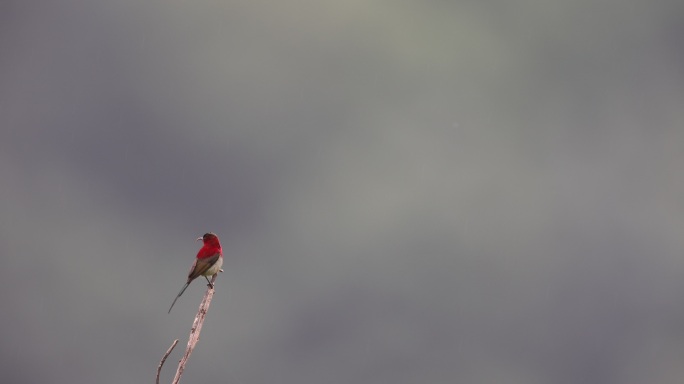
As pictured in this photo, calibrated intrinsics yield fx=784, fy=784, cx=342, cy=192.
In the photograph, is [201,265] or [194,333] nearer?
[194,333]

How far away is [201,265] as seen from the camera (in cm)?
2191

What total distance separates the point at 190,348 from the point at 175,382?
1226 mm

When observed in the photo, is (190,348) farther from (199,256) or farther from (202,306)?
(199,256)

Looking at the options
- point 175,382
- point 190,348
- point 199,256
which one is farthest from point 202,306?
point 199,256

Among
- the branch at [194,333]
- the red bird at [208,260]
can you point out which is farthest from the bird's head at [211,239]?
the branch at [194,333]

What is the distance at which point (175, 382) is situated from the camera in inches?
516

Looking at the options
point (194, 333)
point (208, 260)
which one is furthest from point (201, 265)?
point (194, 333)

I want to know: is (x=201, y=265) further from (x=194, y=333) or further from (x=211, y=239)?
(x=194, y=333)

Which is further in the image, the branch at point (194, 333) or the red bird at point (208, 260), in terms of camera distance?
the red bird at point (208, 260)

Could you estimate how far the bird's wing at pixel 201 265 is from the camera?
70.6ft

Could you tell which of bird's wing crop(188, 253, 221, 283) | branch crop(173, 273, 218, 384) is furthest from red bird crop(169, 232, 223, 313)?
branch crop(173, 273, 218, 384)

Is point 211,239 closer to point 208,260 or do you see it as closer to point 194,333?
point 208,260

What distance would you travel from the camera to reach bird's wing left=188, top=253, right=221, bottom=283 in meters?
21.5

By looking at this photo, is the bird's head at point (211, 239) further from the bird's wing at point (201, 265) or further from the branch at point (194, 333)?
the branch at point (194, 333)
